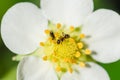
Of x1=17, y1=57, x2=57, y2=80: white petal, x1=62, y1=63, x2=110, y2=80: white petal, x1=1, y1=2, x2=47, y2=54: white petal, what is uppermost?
x1=1, y1=2, x2=47, y2=54: white petal

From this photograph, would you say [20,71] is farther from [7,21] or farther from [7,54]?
[7,54]

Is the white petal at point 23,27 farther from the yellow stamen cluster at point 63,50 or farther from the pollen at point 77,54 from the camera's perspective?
the pollen at point 77,54

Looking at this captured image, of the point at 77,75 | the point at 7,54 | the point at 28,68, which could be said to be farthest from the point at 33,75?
the point at 7,54

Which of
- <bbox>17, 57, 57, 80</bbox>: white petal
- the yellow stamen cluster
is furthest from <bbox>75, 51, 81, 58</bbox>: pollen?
<bbox>17, 57, 57, 80</bbox>: white petal

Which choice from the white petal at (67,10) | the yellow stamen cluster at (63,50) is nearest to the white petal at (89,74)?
the yellow stamen cluster at (63,50)

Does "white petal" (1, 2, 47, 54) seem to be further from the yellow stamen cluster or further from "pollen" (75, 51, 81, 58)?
"pollen" (75, 51, 81, 58)

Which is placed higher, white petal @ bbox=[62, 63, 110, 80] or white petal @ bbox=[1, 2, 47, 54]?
white petal @ bbox=[1, 2, 47, 54]

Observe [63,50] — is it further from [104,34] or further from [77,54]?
[104,34]

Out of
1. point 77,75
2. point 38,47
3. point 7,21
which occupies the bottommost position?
point 77,75
